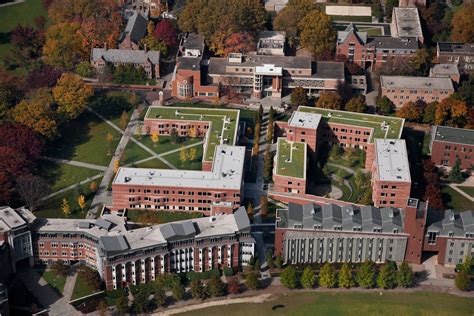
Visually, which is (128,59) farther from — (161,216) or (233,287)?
(233,287)

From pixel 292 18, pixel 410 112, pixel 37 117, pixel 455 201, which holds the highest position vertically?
pixel 292 18

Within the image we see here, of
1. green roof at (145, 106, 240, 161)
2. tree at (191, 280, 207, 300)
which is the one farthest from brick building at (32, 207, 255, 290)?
green roof at (145, 106, 240, 161)

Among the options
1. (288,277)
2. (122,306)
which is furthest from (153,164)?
(288,277)

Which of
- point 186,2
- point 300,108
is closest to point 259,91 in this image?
point 300,108

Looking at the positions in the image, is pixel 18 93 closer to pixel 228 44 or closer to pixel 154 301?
pixel 228 44

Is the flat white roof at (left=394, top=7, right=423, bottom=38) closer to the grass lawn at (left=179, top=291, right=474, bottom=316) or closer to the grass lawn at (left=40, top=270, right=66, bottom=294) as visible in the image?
the grass lawn at (left=179, top=291, right=474, bottom=316)

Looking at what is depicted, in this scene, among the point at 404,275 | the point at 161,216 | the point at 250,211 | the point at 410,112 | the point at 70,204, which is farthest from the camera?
the point at 410,112
